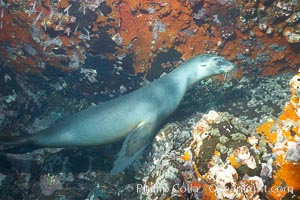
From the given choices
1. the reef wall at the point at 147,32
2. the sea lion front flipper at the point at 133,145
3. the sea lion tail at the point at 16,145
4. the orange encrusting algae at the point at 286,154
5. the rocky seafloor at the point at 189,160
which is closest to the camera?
the orange encrusting algae at the point at 286,154

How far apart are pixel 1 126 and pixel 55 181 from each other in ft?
3.93

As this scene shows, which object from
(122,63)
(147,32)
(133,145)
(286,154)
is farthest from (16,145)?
(286,154)

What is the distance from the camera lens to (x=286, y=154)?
2656mm

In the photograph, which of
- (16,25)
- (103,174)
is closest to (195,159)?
(103,174)

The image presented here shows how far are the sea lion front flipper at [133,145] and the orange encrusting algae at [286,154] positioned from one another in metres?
1.81

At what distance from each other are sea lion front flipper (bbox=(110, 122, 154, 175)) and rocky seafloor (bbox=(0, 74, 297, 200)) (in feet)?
1.10

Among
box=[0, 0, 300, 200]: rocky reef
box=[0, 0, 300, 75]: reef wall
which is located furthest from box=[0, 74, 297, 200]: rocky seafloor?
box=[0, 0, 300, 75]: reef wall

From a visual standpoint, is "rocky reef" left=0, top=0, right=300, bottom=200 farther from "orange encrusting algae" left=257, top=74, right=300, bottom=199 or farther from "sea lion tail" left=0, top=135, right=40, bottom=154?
"orange encrusting algae" left=257, top=74, right=300, bottom=199

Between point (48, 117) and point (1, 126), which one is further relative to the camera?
point (48, 117)

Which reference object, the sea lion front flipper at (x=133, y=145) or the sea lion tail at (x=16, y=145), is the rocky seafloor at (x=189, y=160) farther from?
the sea lion front flipper at (x=133, y=145)

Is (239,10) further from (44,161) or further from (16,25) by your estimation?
(44,161)

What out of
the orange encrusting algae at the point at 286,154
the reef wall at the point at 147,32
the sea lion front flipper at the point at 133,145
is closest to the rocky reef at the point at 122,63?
the reef wall at the point at 147,32

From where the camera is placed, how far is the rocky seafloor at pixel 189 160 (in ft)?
8.99

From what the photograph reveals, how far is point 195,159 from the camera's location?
3049mm
